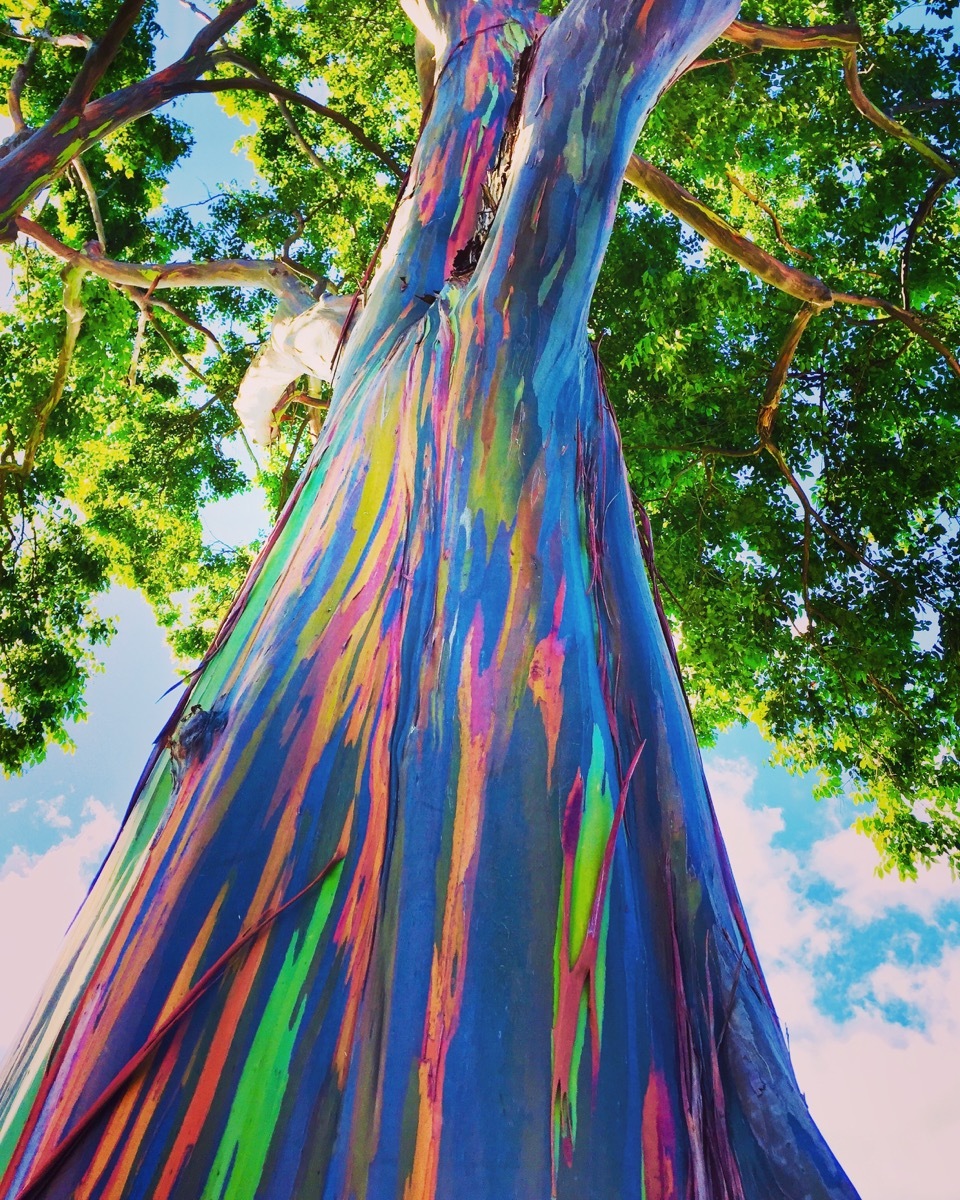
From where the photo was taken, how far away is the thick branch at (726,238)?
3.50 meters

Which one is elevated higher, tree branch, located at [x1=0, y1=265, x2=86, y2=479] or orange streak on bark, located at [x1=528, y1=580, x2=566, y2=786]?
tree branch, located at [x1=0, y1=265, x2=86, y2=479]

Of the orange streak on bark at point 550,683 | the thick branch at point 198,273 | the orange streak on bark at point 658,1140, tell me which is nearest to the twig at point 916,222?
the thick branch at point 198,273

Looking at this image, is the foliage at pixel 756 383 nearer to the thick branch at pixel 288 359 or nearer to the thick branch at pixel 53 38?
the thick branch at pixel 53 38

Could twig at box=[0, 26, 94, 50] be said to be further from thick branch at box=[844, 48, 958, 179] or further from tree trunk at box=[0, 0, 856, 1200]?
tree trunk at box=[0, 0, 856, 1200]

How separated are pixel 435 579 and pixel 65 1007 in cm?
59

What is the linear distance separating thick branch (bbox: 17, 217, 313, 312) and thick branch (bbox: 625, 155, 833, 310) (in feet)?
5.38

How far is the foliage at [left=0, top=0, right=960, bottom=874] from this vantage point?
5.02 m

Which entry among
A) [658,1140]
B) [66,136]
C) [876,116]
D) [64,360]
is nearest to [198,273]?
[66,136]

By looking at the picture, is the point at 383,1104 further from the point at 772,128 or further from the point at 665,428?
the point at 772,128

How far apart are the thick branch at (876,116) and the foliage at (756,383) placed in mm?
399

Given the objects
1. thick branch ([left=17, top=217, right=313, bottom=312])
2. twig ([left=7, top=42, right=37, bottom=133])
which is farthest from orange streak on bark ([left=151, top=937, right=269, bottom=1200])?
twig ([left=7, top=42, right=37, bottom=133])

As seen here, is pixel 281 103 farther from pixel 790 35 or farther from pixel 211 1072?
pixel 211 1072

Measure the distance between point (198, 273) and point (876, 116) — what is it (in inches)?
148

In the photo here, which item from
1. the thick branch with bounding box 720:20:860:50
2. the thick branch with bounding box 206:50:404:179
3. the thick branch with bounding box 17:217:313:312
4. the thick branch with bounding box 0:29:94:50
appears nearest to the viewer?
the thick branch with bounding box 720:20:860:50
